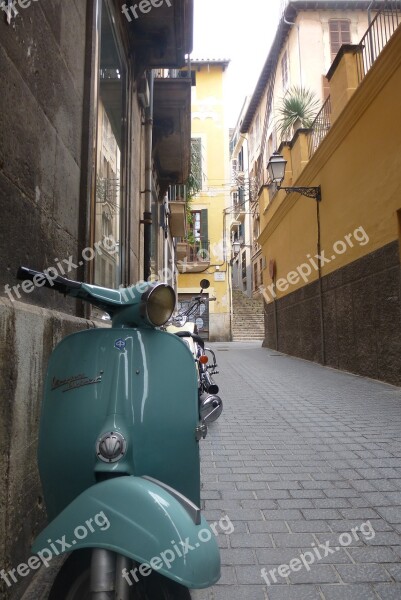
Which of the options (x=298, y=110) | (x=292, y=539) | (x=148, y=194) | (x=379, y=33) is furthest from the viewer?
(x=298, y=110)

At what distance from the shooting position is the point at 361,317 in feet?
26.7

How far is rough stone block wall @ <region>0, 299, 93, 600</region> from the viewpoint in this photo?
1.81 metres

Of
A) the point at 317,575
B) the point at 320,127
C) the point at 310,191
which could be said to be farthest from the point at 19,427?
the point at 320,127

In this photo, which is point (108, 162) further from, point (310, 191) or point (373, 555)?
point (310, 191)

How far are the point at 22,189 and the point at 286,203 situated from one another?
1202 centimetres

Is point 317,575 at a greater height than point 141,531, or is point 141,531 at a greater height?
point 141,531

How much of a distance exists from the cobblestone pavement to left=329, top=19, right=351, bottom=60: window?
67.0 ft

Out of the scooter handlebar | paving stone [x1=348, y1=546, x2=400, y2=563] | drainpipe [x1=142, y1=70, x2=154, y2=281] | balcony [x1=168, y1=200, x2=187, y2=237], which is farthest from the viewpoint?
balcony [x1=168, y1=200, x2=187, y2=237]

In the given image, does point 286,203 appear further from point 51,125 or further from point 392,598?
point 392,598

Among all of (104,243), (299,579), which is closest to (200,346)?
(104,243)

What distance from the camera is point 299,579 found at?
6.86 ft

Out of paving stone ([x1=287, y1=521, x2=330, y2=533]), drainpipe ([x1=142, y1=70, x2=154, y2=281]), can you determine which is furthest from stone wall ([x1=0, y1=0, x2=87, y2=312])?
drainpipe ([x1=142, y1=70, x2=154, y2=281])

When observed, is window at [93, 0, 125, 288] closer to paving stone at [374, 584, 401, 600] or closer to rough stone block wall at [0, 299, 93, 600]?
rough stone block wall at [0, 299, 93, 600]

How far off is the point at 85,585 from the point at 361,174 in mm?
8038
